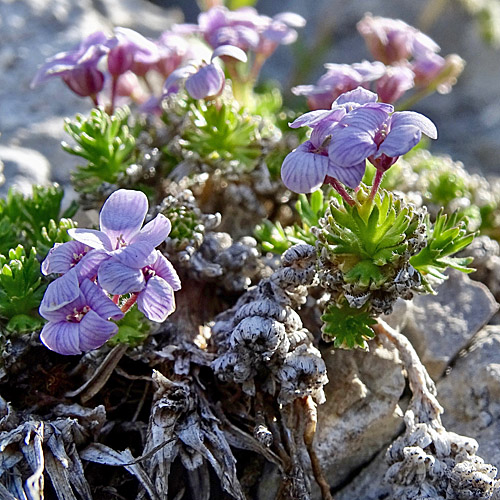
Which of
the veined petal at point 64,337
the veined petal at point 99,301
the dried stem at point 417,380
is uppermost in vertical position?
the veined petal at point 99,301

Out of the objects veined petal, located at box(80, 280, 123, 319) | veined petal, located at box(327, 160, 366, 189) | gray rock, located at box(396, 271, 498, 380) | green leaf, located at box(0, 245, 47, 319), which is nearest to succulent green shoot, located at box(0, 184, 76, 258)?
green leaf, located at box(0, 245, 47, 319)

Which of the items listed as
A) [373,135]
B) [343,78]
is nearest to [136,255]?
[373,135]

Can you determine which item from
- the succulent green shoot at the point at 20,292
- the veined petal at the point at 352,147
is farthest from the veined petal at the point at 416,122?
the succulent green shoot at the point at 20,292

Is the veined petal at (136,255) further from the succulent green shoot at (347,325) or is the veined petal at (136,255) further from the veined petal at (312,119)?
the succulent green shoot at (347,325)

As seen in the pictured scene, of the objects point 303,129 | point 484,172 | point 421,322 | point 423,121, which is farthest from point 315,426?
point 484,172

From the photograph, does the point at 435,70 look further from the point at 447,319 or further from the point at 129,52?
the point at 129,52

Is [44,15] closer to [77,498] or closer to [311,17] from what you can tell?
[311,17]
